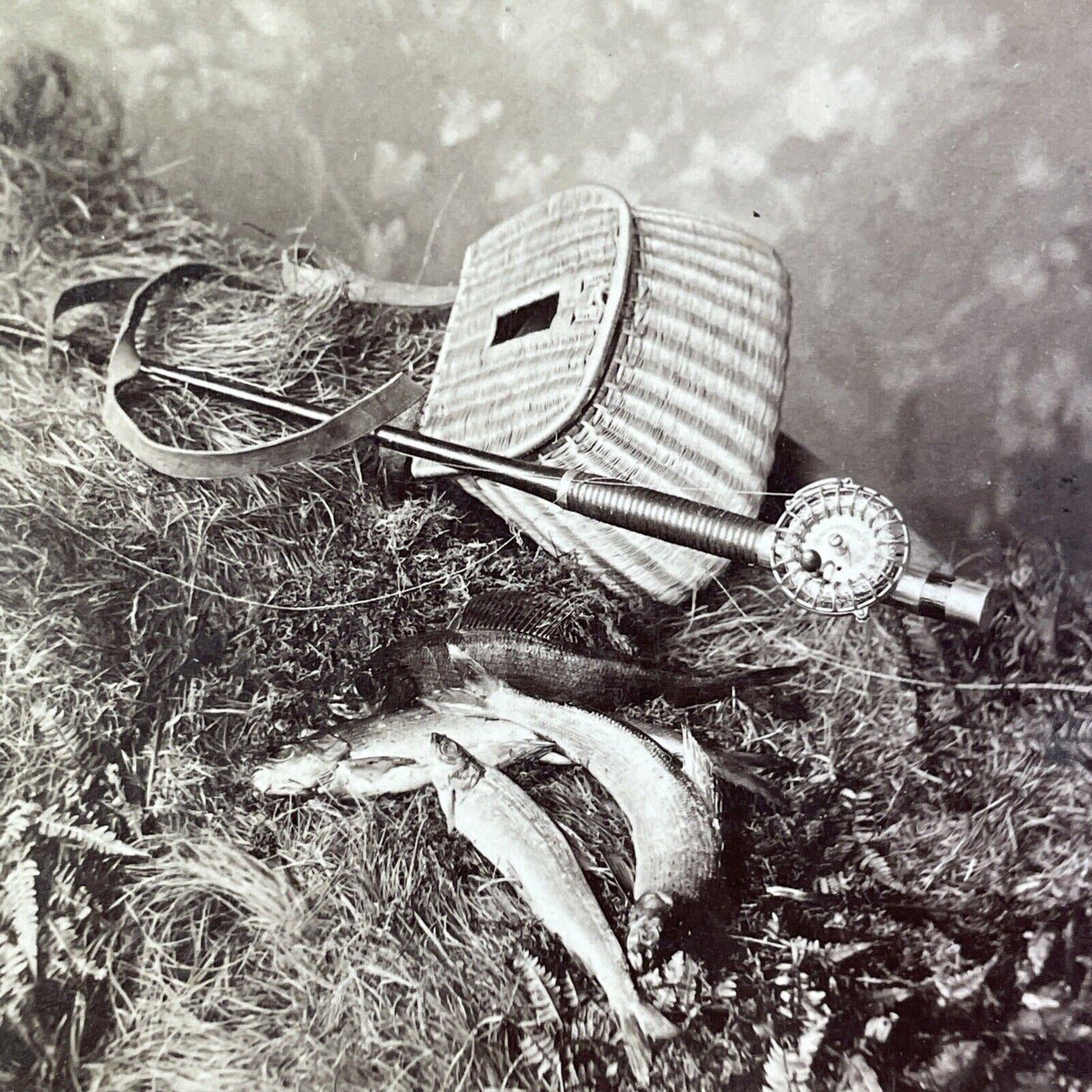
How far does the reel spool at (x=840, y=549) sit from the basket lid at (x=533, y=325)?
30 cm

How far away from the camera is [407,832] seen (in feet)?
3.40

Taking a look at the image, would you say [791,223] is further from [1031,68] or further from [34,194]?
[34,194]

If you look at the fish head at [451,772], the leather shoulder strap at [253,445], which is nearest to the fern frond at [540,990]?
the fish head at [451,772]

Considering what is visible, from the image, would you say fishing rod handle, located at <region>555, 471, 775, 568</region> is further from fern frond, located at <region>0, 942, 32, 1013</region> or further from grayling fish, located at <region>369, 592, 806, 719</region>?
fern frond, located at <region>0, 942, 32, 1013</region>

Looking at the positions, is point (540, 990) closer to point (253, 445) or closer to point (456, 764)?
point (456, 764)

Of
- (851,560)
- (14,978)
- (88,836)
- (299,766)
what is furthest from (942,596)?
(14,978)

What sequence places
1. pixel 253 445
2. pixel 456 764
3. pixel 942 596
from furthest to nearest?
pixel 253 445, pixel 456 764, pixel 942 596

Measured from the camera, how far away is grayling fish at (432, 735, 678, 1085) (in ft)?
3.12

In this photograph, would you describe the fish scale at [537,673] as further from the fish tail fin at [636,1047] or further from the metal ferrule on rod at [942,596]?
the fish tail fin at [636,1047]

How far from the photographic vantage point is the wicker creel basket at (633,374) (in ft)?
3.53

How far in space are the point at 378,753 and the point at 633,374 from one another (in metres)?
0.56

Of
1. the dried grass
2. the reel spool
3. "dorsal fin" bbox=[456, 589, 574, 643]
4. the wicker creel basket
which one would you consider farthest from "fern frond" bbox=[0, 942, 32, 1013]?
the reel spool

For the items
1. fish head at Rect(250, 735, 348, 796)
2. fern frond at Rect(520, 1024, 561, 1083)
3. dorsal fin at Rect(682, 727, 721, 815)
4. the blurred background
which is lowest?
fern frond at Rect(520, 1024, 561, 1083)

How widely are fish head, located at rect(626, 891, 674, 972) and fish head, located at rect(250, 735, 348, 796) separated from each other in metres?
0.39
